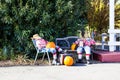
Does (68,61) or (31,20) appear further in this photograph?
(31,20)

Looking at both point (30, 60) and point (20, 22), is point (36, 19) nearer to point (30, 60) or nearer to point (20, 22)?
point (20, 22)

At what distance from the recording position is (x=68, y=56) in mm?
10891

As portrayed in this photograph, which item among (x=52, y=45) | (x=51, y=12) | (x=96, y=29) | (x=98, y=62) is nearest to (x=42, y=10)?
(x=51, y=12)

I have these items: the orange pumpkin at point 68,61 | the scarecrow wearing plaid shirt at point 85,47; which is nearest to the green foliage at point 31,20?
the scarecrow wearing plaid shirt at point 85,47

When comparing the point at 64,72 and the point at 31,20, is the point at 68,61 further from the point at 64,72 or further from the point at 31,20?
the point at 31,20

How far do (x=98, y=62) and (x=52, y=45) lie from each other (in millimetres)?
1847

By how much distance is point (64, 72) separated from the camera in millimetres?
9617

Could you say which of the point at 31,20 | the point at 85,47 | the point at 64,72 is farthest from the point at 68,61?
the point at 31,20

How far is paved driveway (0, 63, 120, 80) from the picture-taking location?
8.81m

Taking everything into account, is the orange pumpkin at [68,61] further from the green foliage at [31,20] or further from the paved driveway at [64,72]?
the green foliage at [31,20]

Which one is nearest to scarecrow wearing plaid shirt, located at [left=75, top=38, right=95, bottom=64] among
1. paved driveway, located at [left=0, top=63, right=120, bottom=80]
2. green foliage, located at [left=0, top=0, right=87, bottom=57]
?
paved driveway, located at [left=0, top=63, right=120, bottom=80]

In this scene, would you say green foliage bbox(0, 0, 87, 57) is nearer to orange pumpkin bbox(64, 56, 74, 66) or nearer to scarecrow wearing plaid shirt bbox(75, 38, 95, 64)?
scarecrow wearing plaid shirt bbox(75, 38, 95, 64)

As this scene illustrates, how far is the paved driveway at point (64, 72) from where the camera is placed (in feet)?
28.9

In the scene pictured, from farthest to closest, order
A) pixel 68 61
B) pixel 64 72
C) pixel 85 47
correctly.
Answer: pixel 85 47 < pixel 68 61 < pixel 64 72
